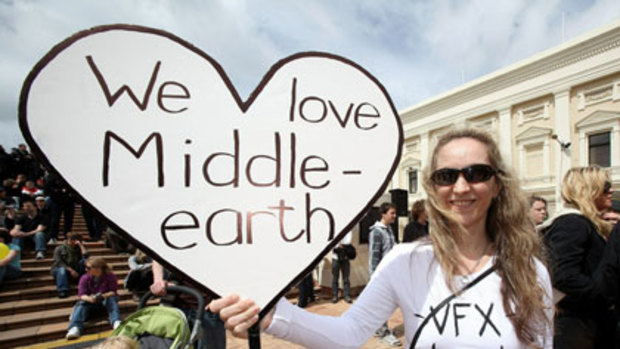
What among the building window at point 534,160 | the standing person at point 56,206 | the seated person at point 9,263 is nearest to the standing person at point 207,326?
the seated person at point 9,263

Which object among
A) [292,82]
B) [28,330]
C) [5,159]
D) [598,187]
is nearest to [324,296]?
[28,330]

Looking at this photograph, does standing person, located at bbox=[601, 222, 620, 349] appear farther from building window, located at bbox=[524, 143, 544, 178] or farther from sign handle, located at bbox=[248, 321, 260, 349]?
building window, located at bbox=[524, 143, 544, 178]

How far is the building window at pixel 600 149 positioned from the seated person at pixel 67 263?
19465 millimetres

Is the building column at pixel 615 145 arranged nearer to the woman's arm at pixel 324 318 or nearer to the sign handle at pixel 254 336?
the woman's arm at pixel 324 318

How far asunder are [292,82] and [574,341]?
1.95 metres

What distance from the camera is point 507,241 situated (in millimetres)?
1042

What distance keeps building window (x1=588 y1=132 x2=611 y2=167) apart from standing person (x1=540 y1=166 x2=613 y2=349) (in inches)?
685

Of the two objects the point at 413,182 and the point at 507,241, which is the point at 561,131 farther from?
the point at 507,241

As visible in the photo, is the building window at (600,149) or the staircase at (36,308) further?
the building window at (600,149)

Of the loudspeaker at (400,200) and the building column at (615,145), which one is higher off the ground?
the building column at (615,145)

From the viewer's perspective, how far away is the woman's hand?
80 centimetres

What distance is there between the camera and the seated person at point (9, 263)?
4.75m

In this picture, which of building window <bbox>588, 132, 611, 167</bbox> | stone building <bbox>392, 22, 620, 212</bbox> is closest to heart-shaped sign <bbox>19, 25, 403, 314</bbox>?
stone building <bbox>392, 22, 620, 212</bbox>

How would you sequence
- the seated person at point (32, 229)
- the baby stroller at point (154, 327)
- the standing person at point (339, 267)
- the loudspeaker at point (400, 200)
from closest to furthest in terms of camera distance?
the baby stroller at point (154, 327) → the standing person at point (339, 267) → the seated person at point (32, 229) → the loudspeaker at point (400, 200)
